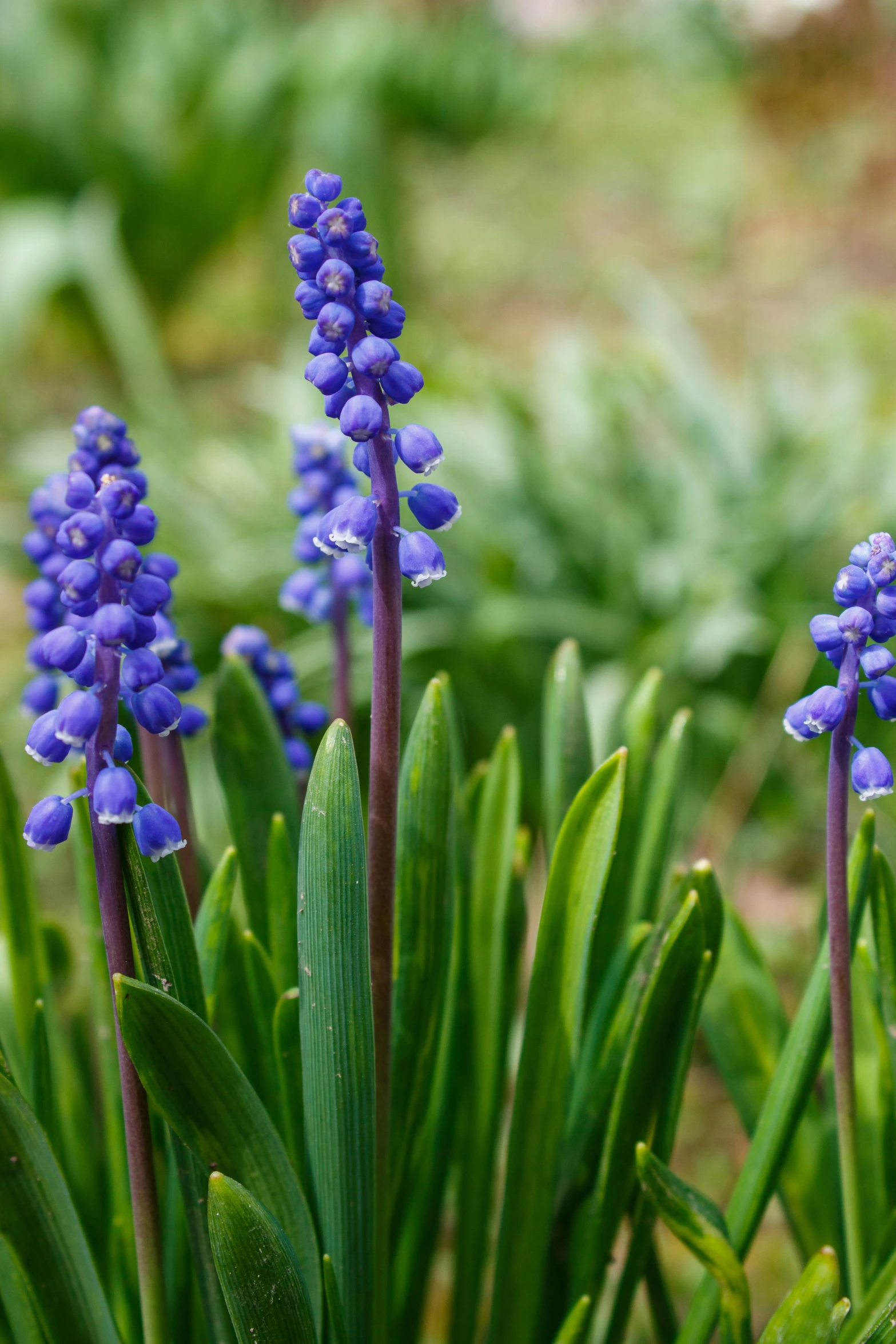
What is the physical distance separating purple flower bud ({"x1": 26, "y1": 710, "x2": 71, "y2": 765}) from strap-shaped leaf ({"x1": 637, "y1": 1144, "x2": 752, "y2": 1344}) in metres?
0.60

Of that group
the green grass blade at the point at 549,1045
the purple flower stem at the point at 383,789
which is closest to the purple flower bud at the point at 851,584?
the green grass blade at the point at 549,1045

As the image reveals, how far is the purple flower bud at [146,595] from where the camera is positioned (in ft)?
3.06

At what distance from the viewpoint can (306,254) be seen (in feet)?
2.94

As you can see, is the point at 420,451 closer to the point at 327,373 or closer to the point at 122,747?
the point at 327,373

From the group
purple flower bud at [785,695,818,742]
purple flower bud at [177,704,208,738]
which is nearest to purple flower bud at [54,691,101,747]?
purple flower bud at [177,704,208,738]

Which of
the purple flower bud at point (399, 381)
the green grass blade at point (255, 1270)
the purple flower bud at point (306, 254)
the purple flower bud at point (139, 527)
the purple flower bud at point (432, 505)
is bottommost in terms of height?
the green grass blade at point (255, 1270)

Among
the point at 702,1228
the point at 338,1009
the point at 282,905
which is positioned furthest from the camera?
the point at 282,905

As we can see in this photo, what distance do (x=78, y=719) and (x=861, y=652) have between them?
63 centimetres

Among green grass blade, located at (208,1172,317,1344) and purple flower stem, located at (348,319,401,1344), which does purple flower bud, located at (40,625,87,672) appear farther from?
green grass blade, located at (208,1172,317,1344)

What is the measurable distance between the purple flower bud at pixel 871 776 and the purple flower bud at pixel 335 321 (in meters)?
0.54

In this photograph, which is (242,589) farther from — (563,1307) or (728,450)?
(563,1307)

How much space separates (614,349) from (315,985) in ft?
22.7

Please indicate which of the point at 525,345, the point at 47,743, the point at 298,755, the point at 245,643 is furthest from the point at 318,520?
the point at 525,345

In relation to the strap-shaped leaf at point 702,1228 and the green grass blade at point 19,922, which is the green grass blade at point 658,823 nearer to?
the strap-shaped leaf at point 702,1228
